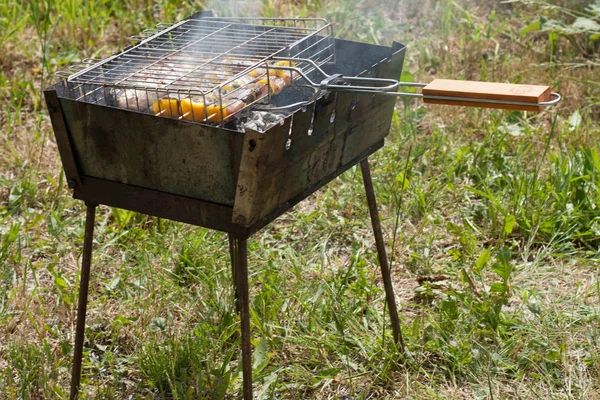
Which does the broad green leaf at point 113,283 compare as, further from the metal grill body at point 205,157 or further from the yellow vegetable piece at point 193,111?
the yellow vegetable piece at point 193,111

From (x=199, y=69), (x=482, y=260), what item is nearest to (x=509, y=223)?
(x=482, y=260)

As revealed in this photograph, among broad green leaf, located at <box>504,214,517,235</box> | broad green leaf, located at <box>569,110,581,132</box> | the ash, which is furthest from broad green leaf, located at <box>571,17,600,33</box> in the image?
the ash

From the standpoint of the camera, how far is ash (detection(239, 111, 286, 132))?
2.24 metres

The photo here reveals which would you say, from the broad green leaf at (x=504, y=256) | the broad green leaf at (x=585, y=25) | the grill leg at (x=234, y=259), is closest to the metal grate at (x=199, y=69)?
the grill leg at (x=234, y=259)

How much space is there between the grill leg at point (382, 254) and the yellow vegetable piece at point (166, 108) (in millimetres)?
841

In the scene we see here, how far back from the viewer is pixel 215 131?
2150 millimetres

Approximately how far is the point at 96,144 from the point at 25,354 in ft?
3.59

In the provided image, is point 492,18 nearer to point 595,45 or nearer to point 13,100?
point 595,45

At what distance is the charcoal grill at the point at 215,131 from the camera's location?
2.16 m

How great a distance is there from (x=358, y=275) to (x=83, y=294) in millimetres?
1323

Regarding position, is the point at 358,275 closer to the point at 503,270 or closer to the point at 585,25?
the point at 503,270

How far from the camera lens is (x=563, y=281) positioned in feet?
11.5

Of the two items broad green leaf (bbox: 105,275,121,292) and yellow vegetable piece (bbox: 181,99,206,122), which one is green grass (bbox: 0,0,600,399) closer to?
broad green leaf (bbox: 105,275,121,292)

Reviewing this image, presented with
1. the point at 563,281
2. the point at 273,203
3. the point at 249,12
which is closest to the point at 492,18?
the point at 249,12
